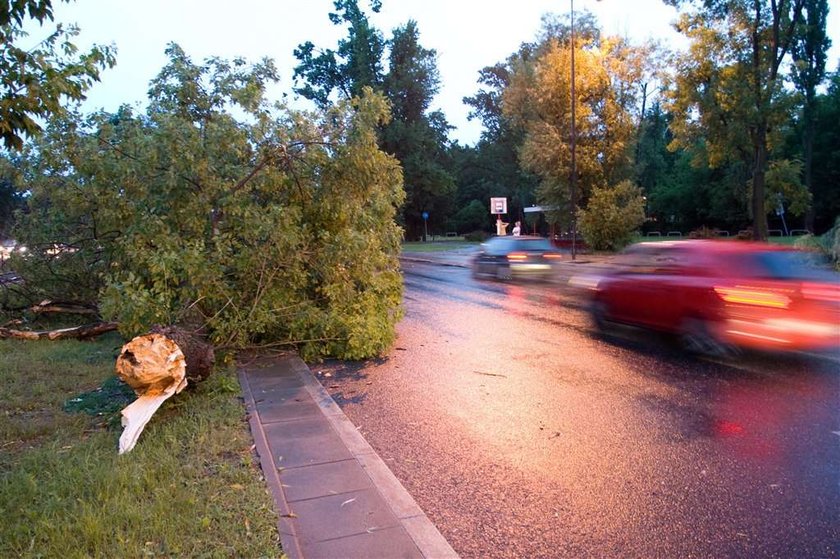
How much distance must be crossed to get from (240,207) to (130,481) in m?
4.47

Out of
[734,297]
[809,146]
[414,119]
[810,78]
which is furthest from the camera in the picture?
[414,119]

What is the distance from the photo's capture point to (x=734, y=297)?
24.5 ft

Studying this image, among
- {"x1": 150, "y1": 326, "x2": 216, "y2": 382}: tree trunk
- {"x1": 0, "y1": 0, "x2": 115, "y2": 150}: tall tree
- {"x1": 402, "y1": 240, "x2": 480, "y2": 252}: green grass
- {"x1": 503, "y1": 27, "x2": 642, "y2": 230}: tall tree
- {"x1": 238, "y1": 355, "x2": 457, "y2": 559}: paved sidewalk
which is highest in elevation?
{"x1": 503, "y1": 27, "x2": 642, "y2": 230}: tall tree

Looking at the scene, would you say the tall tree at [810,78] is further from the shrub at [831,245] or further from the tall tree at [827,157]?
the shrub at [831,245]

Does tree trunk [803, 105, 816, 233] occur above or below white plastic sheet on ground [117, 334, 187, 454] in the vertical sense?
above

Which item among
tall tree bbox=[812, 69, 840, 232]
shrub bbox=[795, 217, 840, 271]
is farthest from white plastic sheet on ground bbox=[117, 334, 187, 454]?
tall tree bbox=[812, 69, 840, 232]

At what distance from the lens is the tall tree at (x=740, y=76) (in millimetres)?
30672

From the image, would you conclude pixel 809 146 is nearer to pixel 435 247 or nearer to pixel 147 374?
pixel 435 247

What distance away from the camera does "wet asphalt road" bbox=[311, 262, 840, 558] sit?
3625mm

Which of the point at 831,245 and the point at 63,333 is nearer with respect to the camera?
the point at 63,333

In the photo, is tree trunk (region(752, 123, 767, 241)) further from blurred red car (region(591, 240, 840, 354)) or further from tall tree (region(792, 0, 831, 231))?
blurred red car (region(591, 240, 840, 354))

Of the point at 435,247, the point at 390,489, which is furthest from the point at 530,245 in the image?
the point at 435,247

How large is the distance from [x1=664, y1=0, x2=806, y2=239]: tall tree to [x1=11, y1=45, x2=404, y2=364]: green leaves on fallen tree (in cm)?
2813

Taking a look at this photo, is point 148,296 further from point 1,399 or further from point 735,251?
point 735,251
